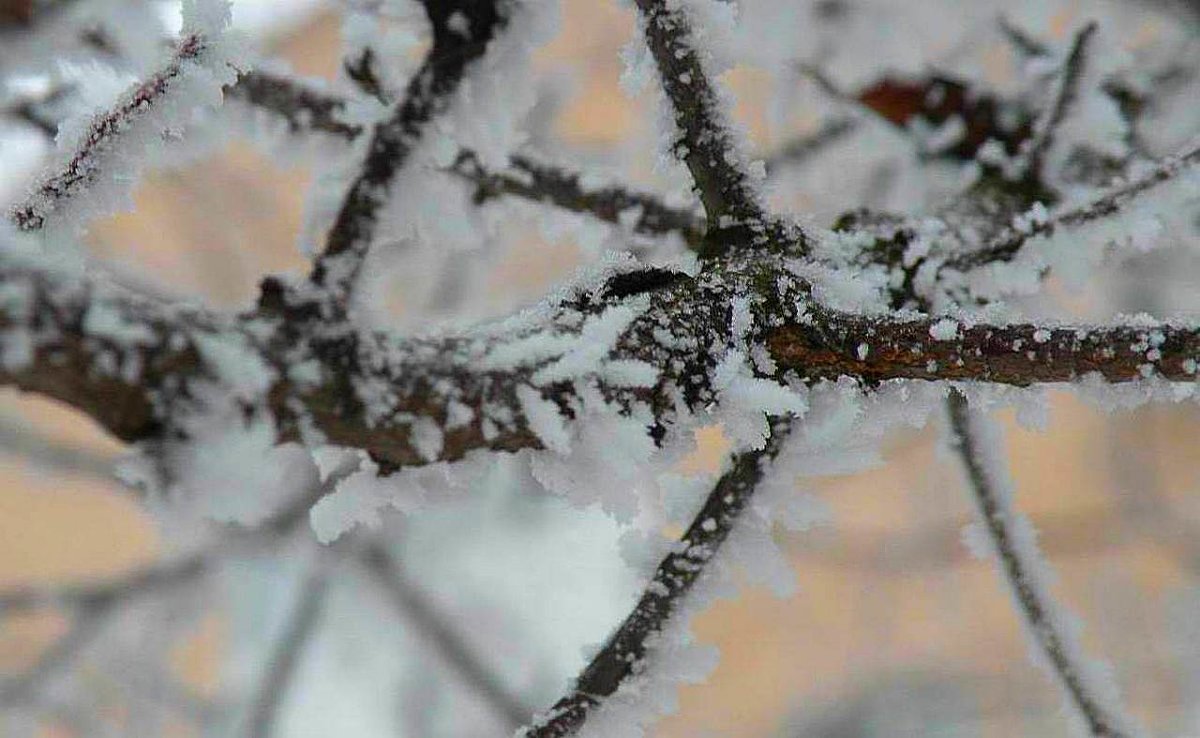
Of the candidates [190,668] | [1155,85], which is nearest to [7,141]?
[1155,85]

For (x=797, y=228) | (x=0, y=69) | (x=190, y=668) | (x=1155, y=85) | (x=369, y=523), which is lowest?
(x=369, y=523)

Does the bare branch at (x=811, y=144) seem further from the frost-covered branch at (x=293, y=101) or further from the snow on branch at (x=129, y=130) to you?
the snow on branch at (x=129, y=130)

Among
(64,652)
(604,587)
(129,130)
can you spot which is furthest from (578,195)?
(604,587)

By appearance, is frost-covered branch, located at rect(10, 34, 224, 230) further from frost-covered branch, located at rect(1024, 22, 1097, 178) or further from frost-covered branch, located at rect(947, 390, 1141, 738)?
frost-covered branch, located at rect(1024, 22, 1097, 178)

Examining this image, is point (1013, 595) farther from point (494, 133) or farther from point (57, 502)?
point (57, 502)

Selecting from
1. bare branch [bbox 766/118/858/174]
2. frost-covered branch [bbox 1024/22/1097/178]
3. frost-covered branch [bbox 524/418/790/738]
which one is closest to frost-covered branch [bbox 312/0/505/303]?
frost-covered branch [bbox 524/418/790/738]
